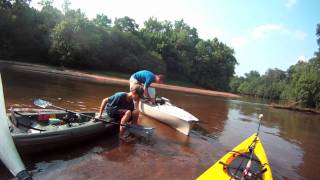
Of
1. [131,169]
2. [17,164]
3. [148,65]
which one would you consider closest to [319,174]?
[131,169]

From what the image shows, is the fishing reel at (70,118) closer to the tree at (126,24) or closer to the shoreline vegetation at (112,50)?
the shoreline vegetation at (112,50)

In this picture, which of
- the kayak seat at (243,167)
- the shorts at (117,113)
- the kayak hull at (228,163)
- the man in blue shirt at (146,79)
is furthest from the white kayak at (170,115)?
the kayak seat at (243,167)

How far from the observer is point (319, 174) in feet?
32.6

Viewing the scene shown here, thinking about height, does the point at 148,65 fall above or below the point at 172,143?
above

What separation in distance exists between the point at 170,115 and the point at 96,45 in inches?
1599

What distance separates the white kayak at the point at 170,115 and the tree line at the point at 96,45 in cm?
3466

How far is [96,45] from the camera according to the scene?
5066 centimetres

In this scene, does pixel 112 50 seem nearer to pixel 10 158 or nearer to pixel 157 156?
pixel 157 156

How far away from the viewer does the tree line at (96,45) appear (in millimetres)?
45375

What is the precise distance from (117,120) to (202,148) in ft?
9.70

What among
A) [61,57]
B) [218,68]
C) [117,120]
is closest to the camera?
[117,120]

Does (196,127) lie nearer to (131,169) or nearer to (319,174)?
(319,174)

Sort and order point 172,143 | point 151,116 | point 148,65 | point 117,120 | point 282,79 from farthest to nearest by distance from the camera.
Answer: point 282,79 → point 148,65 → point 151,116 → point 172,143 → point 117,120

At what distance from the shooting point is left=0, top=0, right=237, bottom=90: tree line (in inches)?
1786
